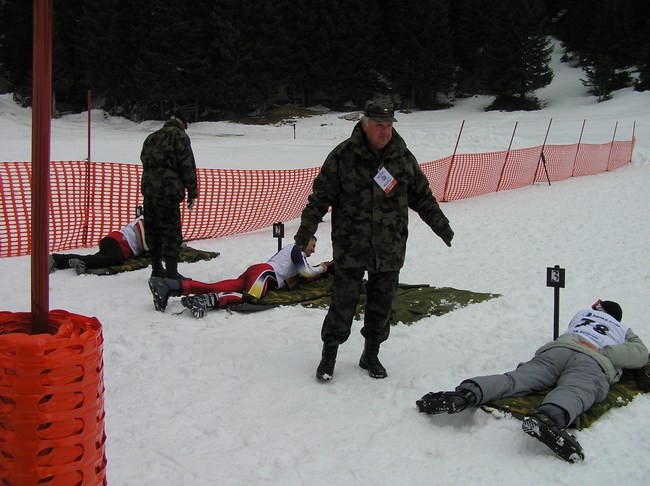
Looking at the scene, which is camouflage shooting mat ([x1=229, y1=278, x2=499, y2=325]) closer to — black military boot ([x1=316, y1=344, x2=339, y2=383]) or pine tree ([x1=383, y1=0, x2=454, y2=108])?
black military boot ([x1=316, y1=344, x2=339, y2=383])

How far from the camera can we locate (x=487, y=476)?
9.65 feet

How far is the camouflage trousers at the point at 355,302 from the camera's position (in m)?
4.00

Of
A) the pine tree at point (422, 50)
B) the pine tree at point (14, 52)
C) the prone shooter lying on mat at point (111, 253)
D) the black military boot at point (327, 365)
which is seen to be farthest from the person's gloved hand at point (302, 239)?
the pine tree at point (422, 50)

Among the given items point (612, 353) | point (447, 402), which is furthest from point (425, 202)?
point (612, 353)

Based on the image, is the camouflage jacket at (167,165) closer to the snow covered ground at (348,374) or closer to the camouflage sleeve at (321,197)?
the snow covered ground at (348,374)

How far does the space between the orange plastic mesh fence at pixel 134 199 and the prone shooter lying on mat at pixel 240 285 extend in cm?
322

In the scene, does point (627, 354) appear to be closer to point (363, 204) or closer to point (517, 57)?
point (363, 204)

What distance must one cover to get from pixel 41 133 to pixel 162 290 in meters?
3.79

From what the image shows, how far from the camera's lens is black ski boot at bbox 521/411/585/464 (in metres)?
2.99

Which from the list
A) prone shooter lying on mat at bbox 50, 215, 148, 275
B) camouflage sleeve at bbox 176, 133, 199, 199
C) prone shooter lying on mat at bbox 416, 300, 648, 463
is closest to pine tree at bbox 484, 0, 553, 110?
prone shooter lying on mat at bbox 50, 215, 148, 275

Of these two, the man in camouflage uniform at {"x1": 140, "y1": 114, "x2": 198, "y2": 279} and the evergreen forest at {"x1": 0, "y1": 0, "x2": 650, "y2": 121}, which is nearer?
the man in camouflage uniform at {"x1": 140, "y1": 114, "x2": 198, "y2": 279}

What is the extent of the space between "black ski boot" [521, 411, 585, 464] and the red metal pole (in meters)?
2.32

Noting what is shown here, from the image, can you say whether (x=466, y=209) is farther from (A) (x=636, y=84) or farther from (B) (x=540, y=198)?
(A) (x=636, y=84)

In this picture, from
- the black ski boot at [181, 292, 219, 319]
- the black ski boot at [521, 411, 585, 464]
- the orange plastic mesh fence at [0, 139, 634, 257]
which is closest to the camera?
the black ski boot at [521, 411, 585, 464]
